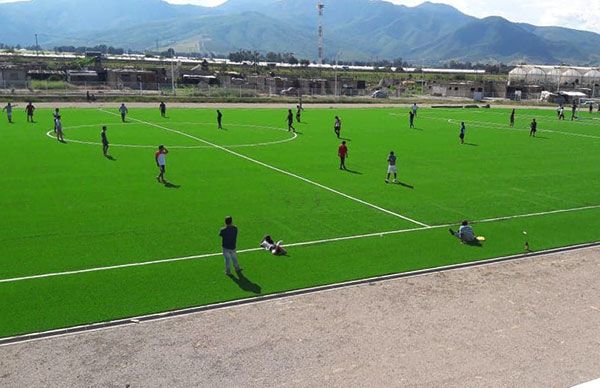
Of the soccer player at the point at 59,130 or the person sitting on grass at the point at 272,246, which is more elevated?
the soccer player at the point at 59,130

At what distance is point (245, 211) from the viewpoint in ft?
70.6

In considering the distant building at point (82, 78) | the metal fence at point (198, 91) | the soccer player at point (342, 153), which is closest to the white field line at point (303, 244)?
the soccer player at point (342, 153)

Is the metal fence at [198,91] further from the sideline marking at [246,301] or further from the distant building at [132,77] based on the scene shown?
the sideline marking at [246,301]

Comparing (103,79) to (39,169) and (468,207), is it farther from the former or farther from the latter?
(468,207)

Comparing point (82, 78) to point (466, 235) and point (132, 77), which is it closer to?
point (132, 77)

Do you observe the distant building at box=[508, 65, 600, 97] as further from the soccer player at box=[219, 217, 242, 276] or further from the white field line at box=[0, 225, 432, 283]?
the soccer player at box=[219, 217, 242, 276]

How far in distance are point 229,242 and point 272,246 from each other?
2397mm

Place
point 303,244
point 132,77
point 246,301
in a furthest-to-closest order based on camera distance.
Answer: point 132,77 < point 303,244 < point 246,301

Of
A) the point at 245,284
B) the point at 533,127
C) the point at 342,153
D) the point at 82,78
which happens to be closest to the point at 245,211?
the point at 245,284

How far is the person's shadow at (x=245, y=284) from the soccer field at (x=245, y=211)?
27mm

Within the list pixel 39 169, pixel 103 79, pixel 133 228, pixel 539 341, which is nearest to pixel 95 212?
pixel 133 228

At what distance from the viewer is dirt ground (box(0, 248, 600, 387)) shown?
10297 millimetres

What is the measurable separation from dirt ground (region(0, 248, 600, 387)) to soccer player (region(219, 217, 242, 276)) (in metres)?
2.10

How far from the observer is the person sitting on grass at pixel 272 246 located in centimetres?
1692
